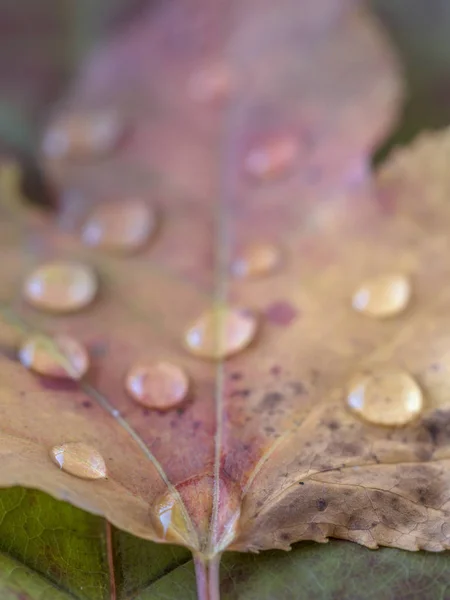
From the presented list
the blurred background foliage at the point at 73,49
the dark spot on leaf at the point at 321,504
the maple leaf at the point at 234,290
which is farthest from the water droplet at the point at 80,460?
the blurred background foliage at the point at 73,49

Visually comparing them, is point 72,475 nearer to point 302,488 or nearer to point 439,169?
point 302,488

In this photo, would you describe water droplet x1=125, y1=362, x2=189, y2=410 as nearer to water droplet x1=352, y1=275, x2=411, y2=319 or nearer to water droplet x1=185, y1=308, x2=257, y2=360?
water droplet x1=185, y1=308, x2=257, y2=360

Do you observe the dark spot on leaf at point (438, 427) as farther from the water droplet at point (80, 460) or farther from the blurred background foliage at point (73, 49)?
the blurred background foliage at point (73, 49)

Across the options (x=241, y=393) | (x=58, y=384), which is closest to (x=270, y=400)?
(x=241, y=393)

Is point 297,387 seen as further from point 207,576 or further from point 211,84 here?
point 211,84

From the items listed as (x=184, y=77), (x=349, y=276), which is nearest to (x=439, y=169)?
(x=349, y=276)

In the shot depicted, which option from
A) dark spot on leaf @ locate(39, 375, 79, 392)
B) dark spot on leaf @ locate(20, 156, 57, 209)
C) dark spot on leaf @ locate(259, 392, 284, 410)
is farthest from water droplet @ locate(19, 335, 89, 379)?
dark spot on leaf @ locate(20, 156, 57, 209)

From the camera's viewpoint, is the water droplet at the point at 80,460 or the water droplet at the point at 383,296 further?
the water droplet at the point at 383,296

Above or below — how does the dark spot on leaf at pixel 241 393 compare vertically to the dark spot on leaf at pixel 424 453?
above
